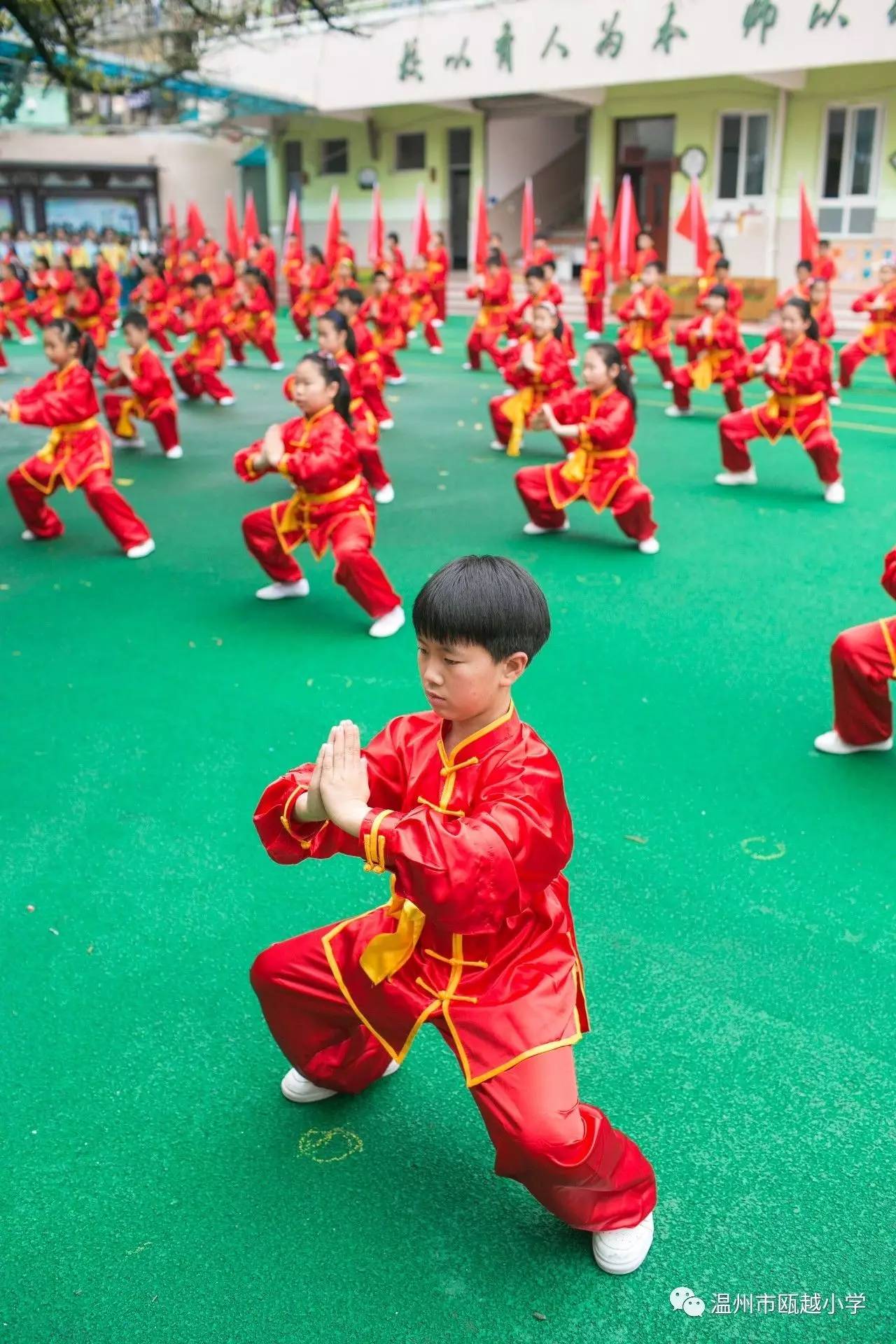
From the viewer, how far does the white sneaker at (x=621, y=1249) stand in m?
1.79

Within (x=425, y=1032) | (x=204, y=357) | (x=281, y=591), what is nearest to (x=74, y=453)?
(x=281, y=591)

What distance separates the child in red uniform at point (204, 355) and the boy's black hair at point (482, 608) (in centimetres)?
903

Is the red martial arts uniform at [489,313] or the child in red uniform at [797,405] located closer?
the child in red uniform at [797,405]

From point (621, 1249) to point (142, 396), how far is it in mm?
7211

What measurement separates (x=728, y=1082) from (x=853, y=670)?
5.37ft

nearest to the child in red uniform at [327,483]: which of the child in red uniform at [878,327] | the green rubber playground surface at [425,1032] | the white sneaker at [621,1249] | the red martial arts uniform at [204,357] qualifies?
the green rubber playground surface at [425,1032]

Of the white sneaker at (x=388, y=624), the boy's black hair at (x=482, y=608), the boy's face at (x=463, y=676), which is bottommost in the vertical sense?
the white sneaker at (x=388, y=624)

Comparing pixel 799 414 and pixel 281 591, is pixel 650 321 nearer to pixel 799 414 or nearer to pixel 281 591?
pixel 799 414

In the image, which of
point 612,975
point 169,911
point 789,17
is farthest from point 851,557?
point 789,17

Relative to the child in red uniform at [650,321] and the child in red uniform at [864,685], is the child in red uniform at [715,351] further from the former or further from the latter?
the child in red uniform at [864,685]

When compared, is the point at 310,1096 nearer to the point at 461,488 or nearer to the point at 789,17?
the point at 461,488

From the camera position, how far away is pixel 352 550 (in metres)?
4.64

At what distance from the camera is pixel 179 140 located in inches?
957

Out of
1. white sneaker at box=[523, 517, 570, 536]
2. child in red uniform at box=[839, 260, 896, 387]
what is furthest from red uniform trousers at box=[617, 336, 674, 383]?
white sneaker at box=[523, 517, 570, 536]
